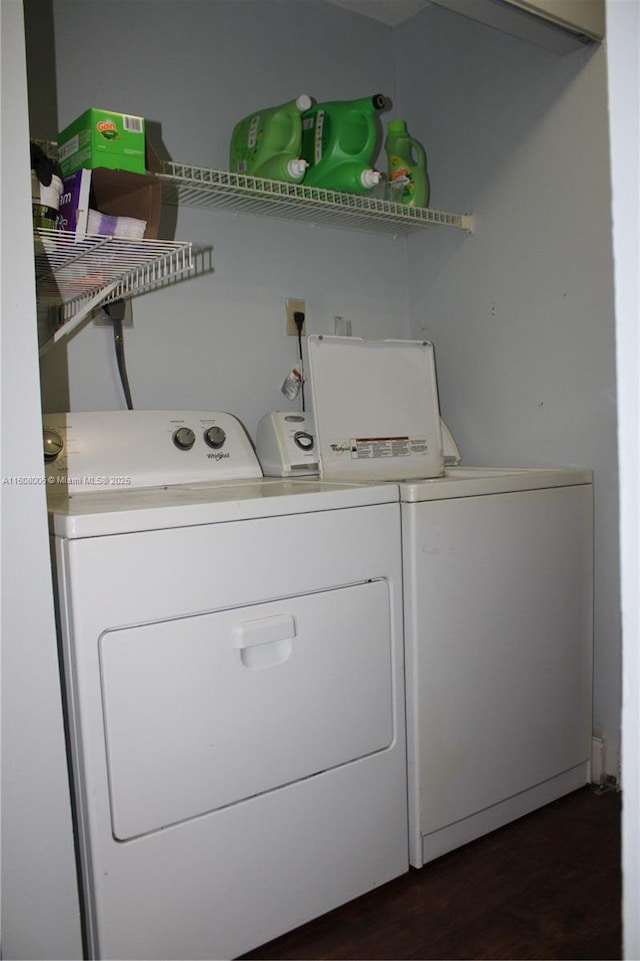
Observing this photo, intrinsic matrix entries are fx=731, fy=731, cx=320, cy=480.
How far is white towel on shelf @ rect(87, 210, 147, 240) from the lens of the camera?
1488 mm

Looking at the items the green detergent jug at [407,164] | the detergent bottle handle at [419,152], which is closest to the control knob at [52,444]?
the green detergent jug at [407,164]

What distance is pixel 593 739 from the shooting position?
2.03m

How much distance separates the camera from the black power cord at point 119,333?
75.7 inches

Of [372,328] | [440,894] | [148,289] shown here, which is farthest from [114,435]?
[440,894]

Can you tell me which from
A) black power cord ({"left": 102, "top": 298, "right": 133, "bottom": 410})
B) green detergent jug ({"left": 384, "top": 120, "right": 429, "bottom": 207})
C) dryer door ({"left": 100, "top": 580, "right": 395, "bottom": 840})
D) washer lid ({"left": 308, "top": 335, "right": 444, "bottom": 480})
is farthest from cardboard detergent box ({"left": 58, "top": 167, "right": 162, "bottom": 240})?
green detergent jug ({"left": 384, "top": 120, "right": 429, "bottom": 207})

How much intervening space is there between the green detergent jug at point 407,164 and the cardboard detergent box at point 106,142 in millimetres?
1013

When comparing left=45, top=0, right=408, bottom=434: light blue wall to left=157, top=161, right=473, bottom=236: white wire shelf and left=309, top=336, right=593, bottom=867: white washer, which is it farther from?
left=309, top=336, right=593, bottom=867: white washer

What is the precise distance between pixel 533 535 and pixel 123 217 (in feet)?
4.01

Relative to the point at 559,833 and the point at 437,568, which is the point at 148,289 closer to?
the point at 437,568

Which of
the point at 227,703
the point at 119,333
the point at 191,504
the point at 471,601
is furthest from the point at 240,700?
the point at 119,333

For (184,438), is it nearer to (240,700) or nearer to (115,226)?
(115,226)

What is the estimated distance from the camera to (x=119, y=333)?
6.36 ft

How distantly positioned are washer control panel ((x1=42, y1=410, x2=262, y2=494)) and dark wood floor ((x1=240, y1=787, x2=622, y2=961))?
1.04m

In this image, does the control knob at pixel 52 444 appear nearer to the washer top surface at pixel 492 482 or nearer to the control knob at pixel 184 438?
the control knob at pixel 184 438
